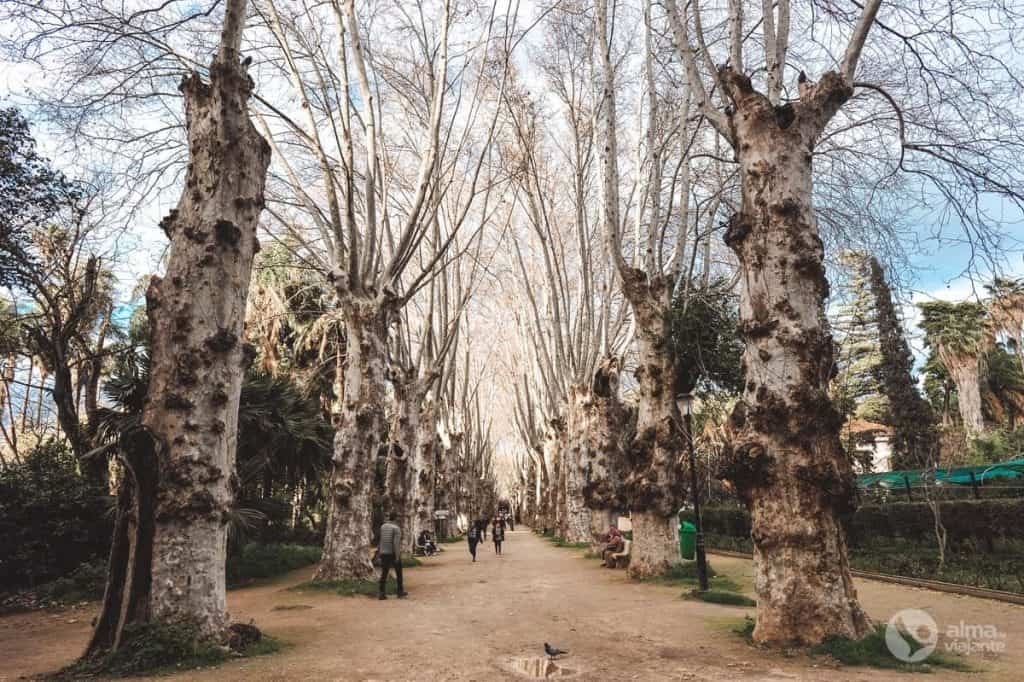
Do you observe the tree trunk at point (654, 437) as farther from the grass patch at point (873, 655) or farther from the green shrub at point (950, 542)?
the grass patch at point (873, 655)

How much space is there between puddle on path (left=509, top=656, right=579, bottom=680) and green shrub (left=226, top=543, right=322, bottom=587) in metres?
9.79

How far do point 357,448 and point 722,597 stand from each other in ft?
23.0

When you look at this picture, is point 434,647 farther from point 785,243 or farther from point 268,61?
point 268,61

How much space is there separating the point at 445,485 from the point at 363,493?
2096cm

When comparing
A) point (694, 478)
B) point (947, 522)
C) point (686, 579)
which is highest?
point (694, 478)

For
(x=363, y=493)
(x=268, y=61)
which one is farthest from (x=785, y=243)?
(x=268, y=61)

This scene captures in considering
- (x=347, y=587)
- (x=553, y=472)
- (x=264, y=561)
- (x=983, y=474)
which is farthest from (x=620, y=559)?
(x=553, y=472)

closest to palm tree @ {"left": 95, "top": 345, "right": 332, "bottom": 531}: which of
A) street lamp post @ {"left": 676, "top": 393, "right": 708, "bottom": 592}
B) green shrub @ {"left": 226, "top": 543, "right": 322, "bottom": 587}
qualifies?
green shrub @ {"left": 226, "top": 543, "right": 322, "bottom": 587}

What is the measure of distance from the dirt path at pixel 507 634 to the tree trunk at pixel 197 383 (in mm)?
944

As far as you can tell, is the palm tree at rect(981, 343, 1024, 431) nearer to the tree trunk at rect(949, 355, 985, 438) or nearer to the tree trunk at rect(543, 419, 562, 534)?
the tree trunk at rect(949, 355, 985, 438)

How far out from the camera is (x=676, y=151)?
15.1 m

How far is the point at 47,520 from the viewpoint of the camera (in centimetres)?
1169

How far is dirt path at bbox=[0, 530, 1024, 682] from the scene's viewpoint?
5293 mm

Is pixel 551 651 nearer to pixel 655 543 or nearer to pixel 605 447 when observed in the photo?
pixel 655 543
